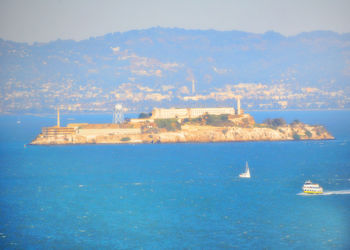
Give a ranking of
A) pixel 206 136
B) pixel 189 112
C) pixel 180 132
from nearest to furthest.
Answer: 1. pixel 206 136
2. pixel 180 132
3. pixel 189 112

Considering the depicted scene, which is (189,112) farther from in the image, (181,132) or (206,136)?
(206,136)

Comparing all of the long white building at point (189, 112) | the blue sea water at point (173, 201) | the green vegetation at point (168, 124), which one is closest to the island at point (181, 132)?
the green vegetation at point (168, 124)

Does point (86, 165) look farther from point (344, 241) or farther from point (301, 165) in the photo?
point (344, 241)

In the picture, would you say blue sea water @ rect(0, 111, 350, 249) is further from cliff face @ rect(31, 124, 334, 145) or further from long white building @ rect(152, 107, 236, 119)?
long white building @ rect(152, 107, 236, 119)

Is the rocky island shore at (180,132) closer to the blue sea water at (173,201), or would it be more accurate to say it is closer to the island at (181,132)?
Answer: the island at (181,132)

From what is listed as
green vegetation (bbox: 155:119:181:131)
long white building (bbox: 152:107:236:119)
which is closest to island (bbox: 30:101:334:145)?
green vegetation (bbox: 155:119:181:131)

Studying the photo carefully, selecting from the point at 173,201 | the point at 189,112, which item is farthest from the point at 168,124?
the point at 173,201

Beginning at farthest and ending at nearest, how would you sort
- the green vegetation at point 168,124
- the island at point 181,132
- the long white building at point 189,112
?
1. the long white building at point 189,112
2. the green vegetation at point 168,124
3. the island at point 181,132
